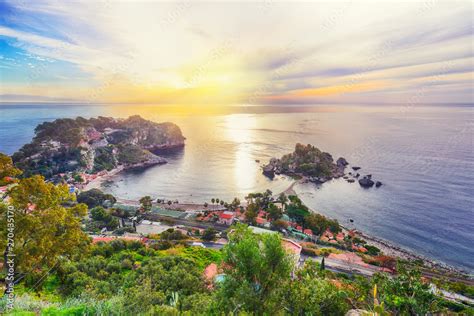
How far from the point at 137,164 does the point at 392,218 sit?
5466 centimetres

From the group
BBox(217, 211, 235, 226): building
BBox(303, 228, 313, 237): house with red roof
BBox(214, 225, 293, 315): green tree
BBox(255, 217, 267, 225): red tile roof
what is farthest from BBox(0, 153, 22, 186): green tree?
BBox(303, 228, 313, 237): house with red roof

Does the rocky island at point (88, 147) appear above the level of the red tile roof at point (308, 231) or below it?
above

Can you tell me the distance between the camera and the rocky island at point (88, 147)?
52562 mm

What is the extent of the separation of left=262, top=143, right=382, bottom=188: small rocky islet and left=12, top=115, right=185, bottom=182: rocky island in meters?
30.5

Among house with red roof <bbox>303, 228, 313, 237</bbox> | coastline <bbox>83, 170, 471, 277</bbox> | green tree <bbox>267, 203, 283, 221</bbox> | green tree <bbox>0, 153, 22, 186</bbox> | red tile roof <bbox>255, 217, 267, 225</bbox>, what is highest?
green tree <bbox>0, 153, 22, 186</bbox>

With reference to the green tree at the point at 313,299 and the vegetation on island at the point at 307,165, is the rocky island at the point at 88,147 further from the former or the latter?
the green tree at the point at 313,299

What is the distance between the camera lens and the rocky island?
5256cm

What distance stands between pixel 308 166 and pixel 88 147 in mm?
52165

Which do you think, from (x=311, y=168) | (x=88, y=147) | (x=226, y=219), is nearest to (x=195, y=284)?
(x=226, y=219)

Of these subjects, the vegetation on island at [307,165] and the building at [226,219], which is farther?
the vegetation on island at [307,165]

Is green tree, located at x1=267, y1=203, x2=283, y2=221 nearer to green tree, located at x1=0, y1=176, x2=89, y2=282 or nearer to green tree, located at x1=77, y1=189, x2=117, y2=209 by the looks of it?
green tree, located at x1=77, y1=189, x2=117, y2=209

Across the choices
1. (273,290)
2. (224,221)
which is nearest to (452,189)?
(224,221)

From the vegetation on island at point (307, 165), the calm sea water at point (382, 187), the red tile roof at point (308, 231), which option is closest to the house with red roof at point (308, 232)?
the red tile roof at point (308, 231)

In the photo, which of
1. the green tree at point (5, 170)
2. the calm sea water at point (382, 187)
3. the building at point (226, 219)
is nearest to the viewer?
the green tree at point (5, 170)
